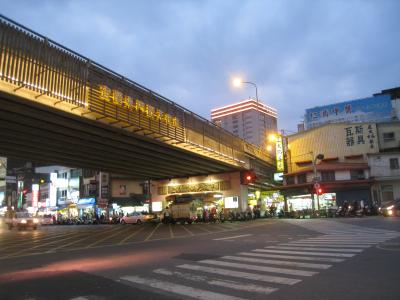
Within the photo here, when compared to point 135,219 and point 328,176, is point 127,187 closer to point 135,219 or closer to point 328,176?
point 135,219

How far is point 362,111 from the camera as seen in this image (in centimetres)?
5856

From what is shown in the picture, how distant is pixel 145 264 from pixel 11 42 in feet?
44.9

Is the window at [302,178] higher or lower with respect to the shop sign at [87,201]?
higher

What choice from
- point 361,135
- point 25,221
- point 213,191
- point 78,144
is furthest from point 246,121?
point 78,144

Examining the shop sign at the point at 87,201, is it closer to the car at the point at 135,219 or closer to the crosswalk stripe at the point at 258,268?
the car at the point at 135,219

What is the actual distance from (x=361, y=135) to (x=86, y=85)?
41861 mm

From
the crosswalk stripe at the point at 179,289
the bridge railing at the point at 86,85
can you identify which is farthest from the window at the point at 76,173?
the crosswalk stripe at the point at 179,289

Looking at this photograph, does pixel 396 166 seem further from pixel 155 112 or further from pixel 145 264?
pixel 145 264

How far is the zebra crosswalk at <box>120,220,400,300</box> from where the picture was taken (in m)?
7.12

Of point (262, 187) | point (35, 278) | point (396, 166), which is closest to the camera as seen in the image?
point (35, 278)

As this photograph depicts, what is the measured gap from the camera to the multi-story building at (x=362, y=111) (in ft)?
186

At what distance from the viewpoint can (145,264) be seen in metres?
10.8

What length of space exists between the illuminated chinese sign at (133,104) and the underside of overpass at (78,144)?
5.65 feet

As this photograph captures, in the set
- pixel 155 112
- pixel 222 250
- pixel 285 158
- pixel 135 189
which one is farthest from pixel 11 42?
pixel 135 189
